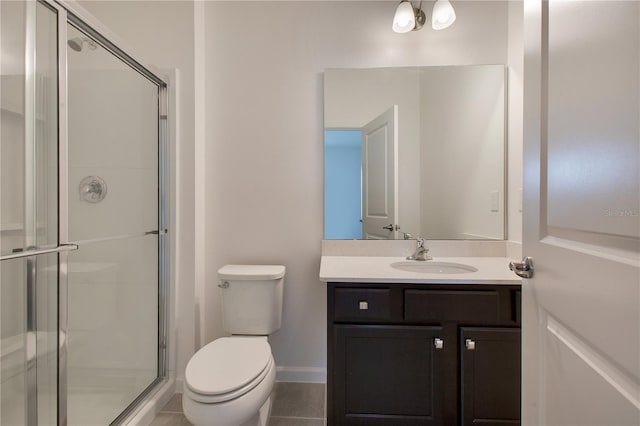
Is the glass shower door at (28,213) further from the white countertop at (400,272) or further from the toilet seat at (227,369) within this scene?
the white countertop at (400,272)

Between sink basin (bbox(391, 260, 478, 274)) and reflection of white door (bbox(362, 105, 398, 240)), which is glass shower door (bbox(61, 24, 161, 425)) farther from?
sink basin (bbox(391, 260, 478, 274))

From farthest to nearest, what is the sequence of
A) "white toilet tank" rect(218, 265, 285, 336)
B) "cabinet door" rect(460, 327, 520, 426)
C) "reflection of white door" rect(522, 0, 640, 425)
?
"white toilet tank" rect(218, 265, 285, 336) < "cabinet door" rect(460, 327, 520, 426) < "reflection of white door" rect(522, 0, 640, 425)

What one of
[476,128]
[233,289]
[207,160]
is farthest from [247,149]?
[476,128]

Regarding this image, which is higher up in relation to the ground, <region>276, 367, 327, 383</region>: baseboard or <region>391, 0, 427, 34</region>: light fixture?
<region>391, 0, 427, 34</region>: light fixture

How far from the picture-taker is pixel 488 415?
124cm

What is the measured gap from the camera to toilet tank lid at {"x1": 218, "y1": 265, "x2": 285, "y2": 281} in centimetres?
158

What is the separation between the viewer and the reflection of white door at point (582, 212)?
47 centimetres

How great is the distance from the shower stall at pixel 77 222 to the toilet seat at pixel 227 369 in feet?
1.80

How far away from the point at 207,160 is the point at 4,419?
4.73 feet

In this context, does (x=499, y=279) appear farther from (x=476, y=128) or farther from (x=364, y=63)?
(x=364, y=63)

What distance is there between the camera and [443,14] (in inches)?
62.2

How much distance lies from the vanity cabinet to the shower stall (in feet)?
3.68

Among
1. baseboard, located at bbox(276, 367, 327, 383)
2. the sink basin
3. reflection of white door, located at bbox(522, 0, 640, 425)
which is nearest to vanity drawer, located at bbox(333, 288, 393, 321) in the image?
A: the sink basin

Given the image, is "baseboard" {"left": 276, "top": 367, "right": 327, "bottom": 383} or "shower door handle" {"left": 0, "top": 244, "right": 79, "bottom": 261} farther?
"baseboard" {"left": 276, "top": 367, "right": 327, "bottom": 383}
